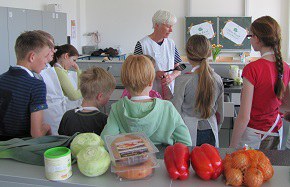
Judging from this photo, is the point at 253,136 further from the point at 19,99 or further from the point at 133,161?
the point at 19,99

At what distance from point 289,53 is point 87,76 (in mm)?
6487

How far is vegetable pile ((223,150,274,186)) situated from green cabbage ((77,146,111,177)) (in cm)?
36

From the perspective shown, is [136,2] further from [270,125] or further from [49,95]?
[270,125]

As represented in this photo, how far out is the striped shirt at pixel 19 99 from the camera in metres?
1.44

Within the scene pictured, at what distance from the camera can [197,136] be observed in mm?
2039

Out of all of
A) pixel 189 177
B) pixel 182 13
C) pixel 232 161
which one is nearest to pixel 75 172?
pixel 189 177

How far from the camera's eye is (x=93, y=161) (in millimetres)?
948

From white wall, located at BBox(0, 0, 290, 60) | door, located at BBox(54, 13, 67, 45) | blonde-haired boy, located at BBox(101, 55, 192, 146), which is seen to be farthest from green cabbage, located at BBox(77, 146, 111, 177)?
white wall, located at BBox(0, 0, 290, 60)

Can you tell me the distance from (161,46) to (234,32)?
5117 mm

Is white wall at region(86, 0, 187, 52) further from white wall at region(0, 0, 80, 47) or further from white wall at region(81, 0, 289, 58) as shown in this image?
white wall at region(0, 0, 80, 47)

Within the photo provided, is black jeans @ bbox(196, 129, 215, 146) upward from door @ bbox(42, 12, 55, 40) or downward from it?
downward

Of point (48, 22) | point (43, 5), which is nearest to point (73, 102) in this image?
point (48, 22)

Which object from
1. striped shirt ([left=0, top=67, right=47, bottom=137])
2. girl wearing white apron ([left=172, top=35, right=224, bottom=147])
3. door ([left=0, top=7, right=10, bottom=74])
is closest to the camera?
striped shirt ([left=0, top=67, right=47, bottom=137])

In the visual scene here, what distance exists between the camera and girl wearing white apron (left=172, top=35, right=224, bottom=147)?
1945mm
